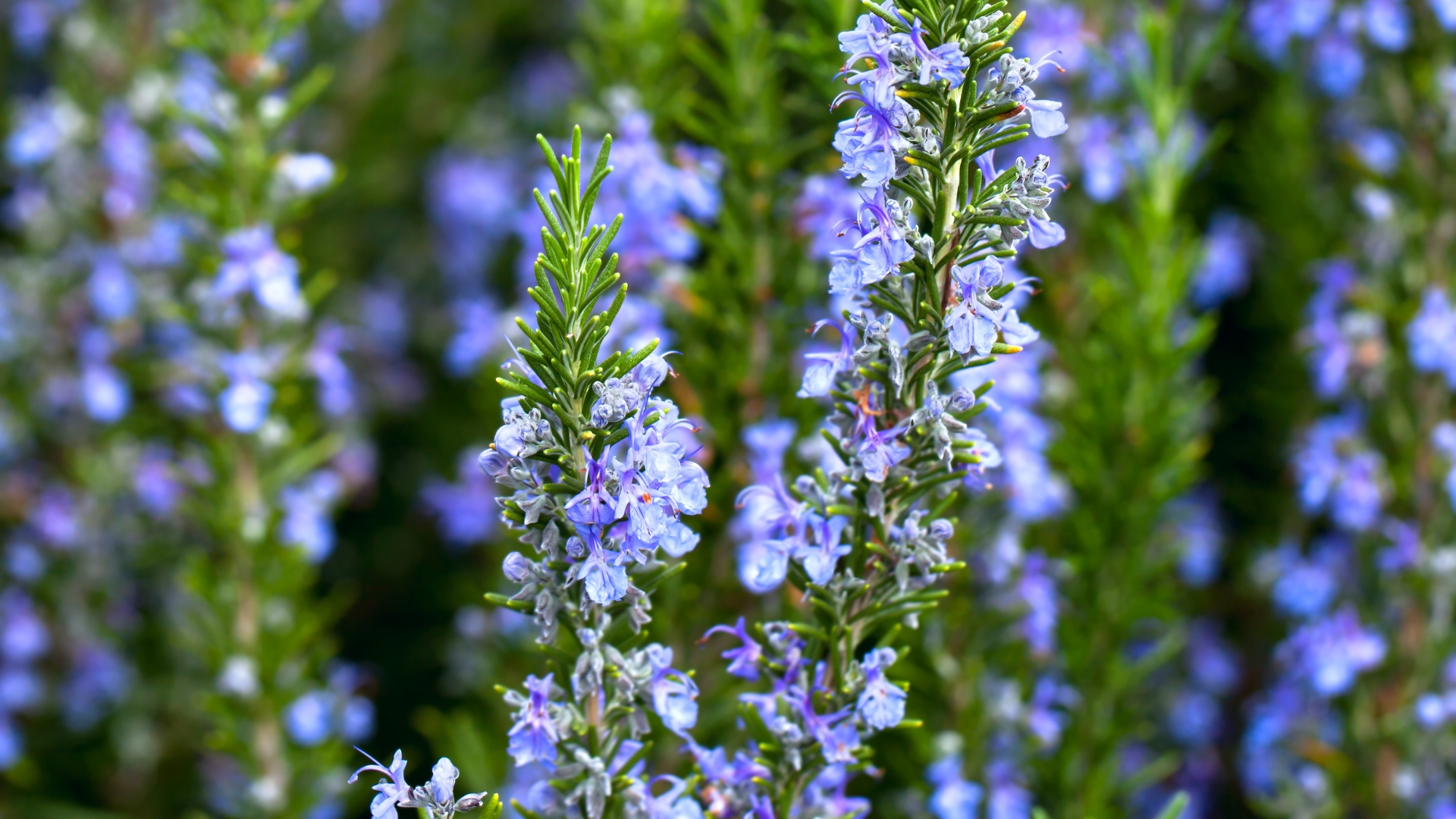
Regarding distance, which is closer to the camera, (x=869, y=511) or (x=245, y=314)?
(x=869, y=511)

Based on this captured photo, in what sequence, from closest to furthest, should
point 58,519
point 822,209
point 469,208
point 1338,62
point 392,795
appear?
point 392,795
point 822,209
point 1338,62
point 58,519
point 469,208

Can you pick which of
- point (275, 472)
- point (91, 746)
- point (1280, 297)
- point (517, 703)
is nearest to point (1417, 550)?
point (1280, 297)

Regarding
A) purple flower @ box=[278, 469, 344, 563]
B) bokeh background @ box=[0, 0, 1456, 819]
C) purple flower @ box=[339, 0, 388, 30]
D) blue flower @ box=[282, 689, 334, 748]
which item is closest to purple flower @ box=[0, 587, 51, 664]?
bokeh background @ box=[0, 0, 1456, 819]

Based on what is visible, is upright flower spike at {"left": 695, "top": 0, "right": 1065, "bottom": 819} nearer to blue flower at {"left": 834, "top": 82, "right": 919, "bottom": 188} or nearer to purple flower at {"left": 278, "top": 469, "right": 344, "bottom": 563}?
blue flower at {"left": 834, "top": 82, "right": 919, "bottom": 188}

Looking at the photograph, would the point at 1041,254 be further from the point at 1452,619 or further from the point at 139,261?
the point at 139,261

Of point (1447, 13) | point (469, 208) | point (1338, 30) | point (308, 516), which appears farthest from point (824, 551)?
point (469, 208)

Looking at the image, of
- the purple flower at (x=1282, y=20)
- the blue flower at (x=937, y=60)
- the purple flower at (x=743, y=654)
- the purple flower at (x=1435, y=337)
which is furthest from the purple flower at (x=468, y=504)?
the purple flower at (x=1282, y=20)

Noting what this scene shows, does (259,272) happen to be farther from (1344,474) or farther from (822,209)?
(1344,474)
